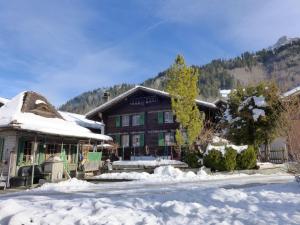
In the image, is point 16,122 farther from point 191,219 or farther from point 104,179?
point 191,219

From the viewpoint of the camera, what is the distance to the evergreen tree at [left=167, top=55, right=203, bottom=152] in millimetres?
27969

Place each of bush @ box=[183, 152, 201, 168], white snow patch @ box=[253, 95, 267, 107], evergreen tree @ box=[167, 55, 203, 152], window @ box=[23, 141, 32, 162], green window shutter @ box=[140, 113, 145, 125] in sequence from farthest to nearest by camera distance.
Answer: green window shutter @ box=[140, 113, 145, 125] → evergreen tree @ box=[167, 55, 203, 152] → white snow patch @ box=[253, 95, 267, 107] → window @ box=[23, 141, 32, 162] → bush @ box=[183, 152, 201, 168]

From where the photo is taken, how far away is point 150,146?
124 feet

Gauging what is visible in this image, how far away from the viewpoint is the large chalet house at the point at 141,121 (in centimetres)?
3681

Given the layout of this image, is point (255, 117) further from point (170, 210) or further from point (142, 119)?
point (170, 210)

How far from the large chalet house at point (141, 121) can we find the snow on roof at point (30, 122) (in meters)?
10.6

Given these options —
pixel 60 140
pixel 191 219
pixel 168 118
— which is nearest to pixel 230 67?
pixel 168 118

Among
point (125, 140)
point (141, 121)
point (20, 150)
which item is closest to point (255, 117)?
point (141, 121)

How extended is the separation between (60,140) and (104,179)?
7423 millimetres

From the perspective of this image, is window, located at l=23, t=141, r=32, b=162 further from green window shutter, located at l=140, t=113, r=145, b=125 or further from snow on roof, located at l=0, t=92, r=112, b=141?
green window shutter, located at l=140, t=113, r=145, b=125

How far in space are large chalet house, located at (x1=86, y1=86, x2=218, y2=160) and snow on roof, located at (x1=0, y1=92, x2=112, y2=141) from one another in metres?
10.6

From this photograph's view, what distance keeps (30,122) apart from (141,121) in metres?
18.0

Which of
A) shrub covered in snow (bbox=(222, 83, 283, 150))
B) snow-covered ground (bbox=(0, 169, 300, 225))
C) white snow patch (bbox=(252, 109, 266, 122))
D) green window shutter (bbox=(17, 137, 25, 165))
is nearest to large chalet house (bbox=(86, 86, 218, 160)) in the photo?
shrub covered in snow (bbox=(222, 83, 283, 150))

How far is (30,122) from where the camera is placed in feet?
72.9
